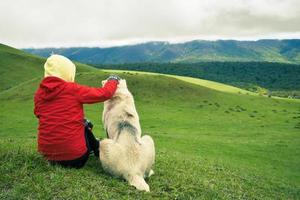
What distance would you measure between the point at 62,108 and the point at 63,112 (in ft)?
0.33

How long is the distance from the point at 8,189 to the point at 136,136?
130 inches

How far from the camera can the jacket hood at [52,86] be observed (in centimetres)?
1018

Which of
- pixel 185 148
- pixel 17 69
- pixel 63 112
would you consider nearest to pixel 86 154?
pixel 63 112

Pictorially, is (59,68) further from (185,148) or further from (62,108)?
(185,148)

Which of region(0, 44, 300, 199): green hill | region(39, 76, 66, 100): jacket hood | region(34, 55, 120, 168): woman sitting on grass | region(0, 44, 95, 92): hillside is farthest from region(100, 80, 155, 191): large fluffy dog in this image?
region(0, 44, 95, 92): hillside

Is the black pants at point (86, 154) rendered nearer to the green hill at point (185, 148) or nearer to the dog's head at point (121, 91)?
the green hill at point (185, 148)

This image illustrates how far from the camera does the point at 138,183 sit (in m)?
10.4

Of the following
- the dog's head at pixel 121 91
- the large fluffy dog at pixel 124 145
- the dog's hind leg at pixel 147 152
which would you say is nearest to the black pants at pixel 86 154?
the large fluffy dog at pixel 124 145

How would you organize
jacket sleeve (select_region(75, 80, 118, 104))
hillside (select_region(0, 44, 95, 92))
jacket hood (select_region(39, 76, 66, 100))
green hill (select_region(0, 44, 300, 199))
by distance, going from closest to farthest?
green hill (select_region(0, 44, 300, 199)), jacket hood (select_region(39, 76, 66, 100)), jacket sleeve (select_region(75, 80, 118, 104)), hillside (select_region(0, 44, 95, 92))

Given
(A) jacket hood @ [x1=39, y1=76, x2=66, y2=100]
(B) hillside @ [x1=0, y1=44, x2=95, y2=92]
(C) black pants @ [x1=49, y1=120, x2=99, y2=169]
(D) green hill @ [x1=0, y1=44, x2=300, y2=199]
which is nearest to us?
(D) green hill @ [x1=0, y1=44, x2=300, y2=199]

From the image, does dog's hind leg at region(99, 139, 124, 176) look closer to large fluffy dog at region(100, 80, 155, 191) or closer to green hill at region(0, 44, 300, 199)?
large fluffy dog at region(100, 80, 155, 191)

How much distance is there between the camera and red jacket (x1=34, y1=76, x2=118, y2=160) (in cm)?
1025

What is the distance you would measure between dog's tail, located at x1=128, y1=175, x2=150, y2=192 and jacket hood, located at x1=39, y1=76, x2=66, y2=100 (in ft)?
9.28

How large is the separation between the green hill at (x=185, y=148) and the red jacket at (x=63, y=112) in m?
0.60
